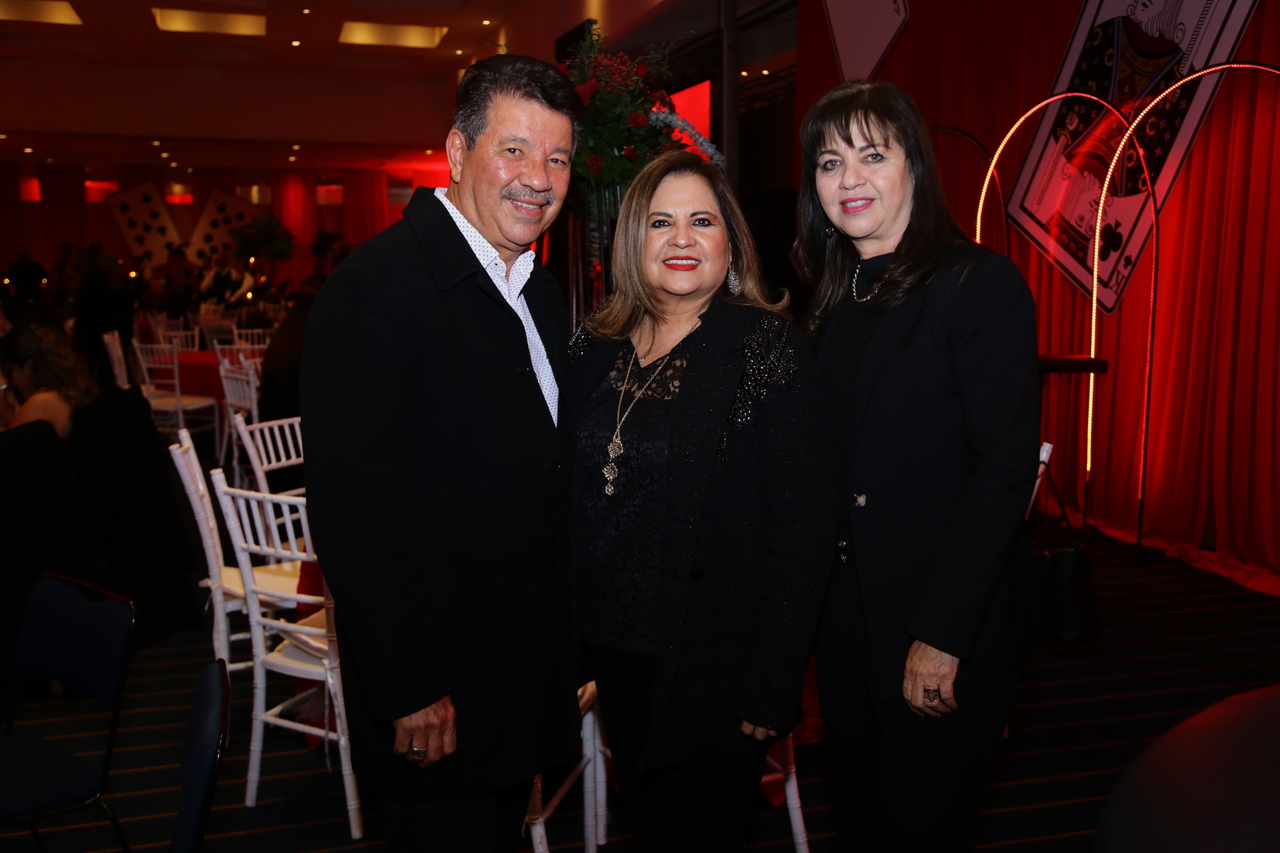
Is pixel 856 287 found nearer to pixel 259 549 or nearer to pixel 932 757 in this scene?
pixel 932 757

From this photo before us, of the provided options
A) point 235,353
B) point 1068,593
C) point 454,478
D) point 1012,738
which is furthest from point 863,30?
point 454,478

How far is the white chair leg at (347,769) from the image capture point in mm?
2529

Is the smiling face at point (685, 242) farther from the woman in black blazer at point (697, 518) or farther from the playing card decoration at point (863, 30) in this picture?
the playing card decoration at point (863, 30)

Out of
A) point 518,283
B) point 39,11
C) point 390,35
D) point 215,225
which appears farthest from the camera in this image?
point 215,225

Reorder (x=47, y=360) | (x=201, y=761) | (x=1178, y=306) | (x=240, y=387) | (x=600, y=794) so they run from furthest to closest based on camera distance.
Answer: (x=240, y=387), (x=1178, y=306), (x=47, y=360), (x=600, y=794), (x=201, y=761)

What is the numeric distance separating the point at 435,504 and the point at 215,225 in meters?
20.8

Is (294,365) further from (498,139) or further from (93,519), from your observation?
(498,139)

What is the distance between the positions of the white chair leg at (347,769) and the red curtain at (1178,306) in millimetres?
4245

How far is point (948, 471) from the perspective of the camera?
1.54 m

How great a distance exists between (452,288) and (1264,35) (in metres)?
4.48

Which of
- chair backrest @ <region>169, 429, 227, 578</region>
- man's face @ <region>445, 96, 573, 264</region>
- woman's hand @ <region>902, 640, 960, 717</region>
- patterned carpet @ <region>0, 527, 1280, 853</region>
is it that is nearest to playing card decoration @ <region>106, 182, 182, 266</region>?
patterned carpet @ <region>0, 527, 1280, 853</region>

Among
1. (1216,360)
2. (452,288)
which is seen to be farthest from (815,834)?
(1216,360)

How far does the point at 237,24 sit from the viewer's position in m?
11.9

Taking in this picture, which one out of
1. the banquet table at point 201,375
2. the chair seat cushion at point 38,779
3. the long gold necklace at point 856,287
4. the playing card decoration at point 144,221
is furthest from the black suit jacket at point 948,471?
the playing card decoration at point 144,221
